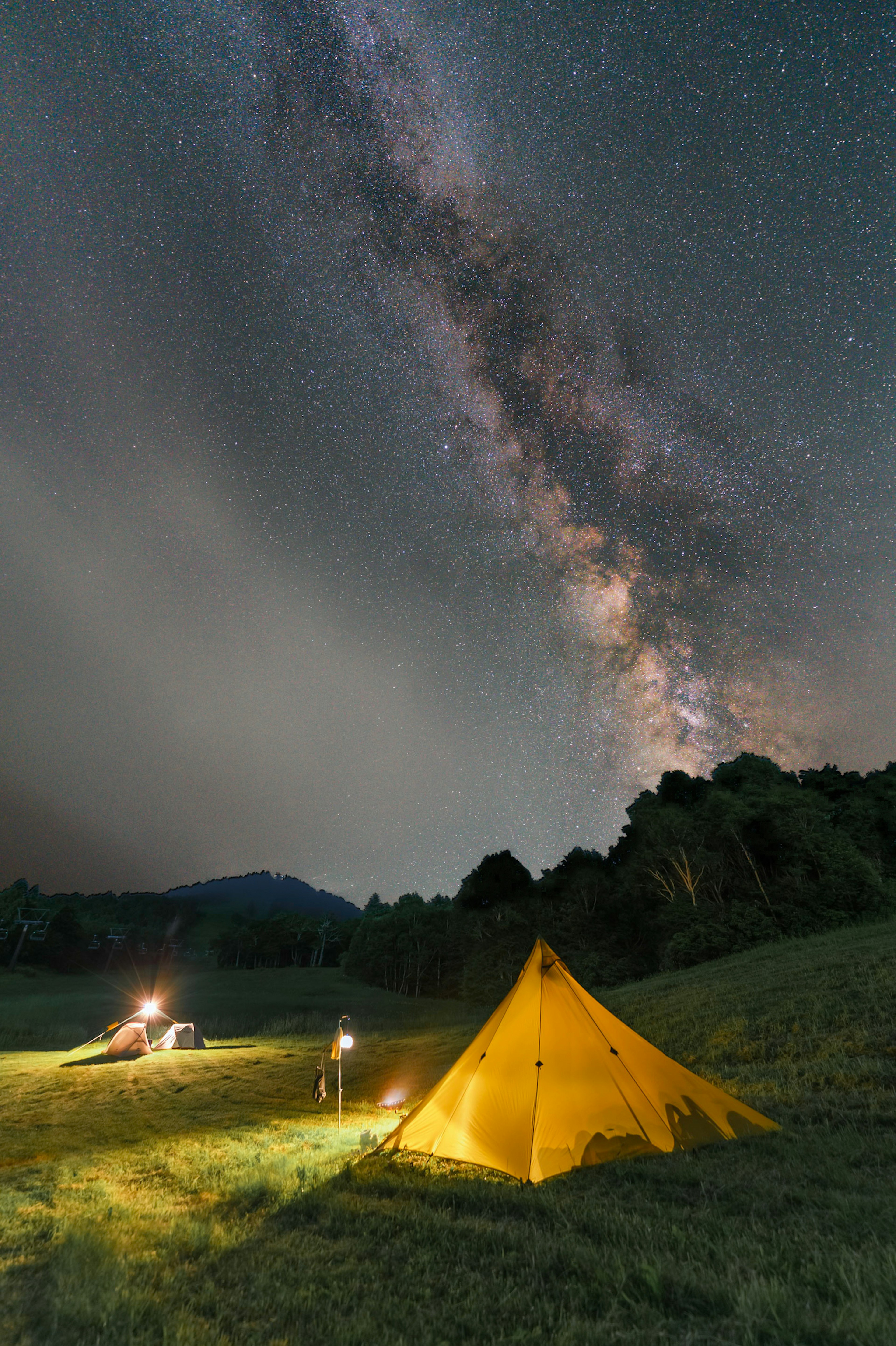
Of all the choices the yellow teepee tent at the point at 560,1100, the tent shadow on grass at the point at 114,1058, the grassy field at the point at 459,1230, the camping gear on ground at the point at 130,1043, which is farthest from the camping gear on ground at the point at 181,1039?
the yellow teepee tent at the point at 560,1100

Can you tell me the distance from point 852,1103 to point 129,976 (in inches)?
A: 4338

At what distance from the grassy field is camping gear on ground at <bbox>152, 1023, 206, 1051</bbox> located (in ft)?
65.5

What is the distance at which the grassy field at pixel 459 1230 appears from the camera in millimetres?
3639

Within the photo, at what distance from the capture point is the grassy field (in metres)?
3.64

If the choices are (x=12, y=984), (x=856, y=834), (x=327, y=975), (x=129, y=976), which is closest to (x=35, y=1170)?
(x=856, y=834)

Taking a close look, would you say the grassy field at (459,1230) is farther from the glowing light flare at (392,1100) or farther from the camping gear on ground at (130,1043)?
the camping gear on ground at (130,1043)

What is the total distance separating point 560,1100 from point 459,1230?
2.50 m

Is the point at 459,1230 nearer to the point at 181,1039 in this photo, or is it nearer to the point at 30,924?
the point at 181,1039

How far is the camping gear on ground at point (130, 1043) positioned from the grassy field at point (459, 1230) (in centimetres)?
1730

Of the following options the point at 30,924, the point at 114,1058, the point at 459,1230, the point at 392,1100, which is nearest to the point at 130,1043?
the point at 114,1058

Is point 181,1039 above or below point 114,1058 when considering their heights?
above

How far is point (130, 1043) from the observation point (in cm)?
2783

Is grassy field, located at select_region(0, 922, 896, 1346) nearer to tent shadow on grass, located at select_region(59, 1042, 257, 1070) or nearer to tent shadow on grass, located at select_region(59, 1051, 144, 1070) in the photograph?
tent shadow on grass, located at select_region(59, 1051, 144, 1070)

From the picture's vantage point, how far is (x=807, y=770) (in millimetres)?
54406
